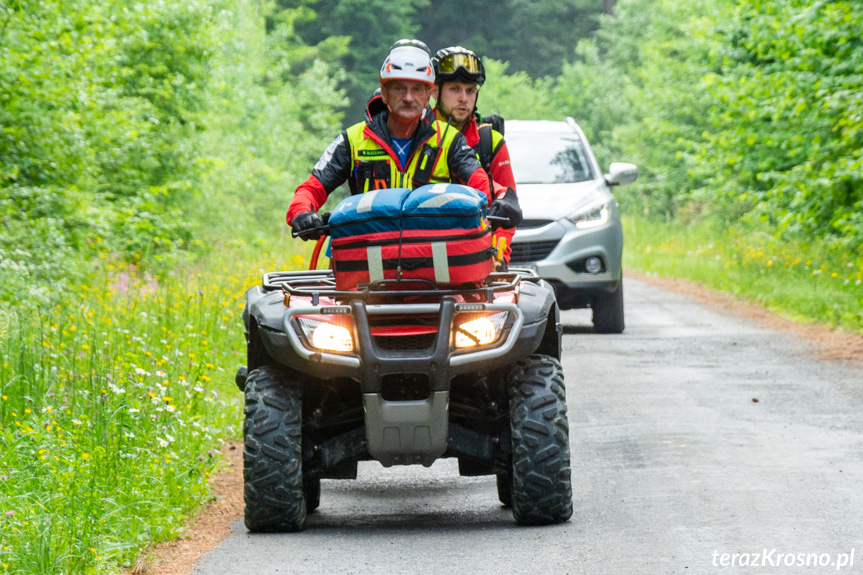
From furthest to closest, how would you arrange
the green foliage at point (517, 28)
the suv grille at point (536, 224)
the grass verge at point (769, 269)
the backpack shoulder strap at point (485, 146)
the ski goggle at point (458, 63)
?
the green foliage at point (517, 28) → the grass verge at point (769, 269) → the suv grille at point (536, 224) → the backpack shoulder strap at point (485, 146) → the ski goggle at point (458, 63)

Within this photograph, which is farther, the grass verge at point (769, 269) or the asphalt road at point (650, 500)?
the grass verge at point (769, 269)

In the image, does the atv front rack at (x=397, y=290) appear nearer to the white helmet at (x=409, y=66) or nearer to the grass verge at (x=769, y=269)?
the white helmet at (x=409, y=66)

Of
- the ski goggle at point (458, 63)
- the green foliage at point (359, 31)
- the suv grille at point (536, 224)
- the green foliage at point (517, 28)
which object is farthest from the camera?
the green foliage at point (517, 28)

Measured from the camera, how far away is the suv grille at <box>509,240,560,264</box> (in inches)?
527

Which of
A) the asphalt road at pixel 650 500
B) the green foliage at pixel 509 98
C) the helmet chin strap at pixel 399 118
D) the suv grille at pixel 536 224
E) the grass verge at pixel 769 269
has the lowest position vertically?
the asphalt road at pixel 650 500

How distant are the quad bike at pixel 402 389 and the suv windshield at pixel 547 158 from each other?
8.11 meters

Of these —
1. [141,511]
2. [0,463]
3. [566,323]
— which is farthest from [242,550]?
[566,323]

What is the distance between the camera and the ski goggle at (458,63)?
7.76 m

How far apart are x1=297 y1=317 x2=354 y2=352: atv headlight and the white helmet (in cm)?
127

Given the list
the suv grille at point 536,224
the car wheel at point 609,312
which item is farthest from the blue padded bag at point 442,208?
the car wheel at point 609,312

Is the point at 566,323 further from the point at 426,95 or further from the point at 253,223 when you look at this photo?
the point at 253,223

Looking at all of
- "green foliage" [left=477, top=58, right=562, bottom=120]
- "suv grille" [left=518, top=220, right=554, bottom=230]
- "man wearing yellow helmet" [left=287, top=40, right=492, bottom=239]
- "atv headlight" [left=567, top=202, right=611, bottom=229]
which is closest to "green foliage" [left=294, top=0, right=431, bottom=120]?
"green foliage" [left=477, top=58, right=562, bottom=120]
